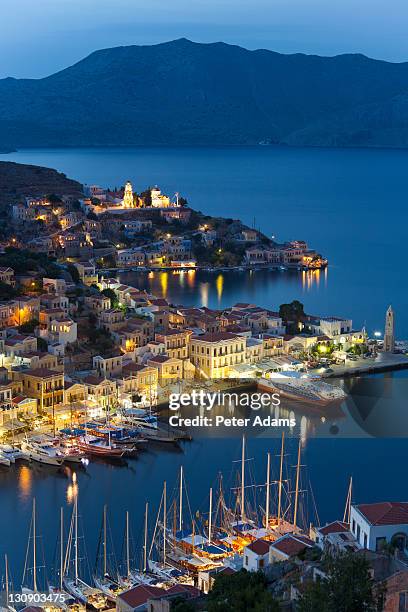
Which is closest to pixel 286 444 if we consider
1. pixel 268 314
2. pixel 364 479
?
pixel 364 479

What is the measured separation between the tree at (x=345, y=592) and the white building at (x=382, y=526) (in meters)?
0.98

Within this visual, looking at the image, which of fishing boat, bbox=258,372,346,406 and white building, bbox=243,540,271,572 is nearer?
white building, bbox=243,540,271,572

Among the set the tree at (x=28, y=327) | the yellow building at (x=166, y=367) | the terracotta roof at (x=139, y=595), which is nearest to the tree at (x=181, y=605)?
the terracotta roof at (x=139, y=595)

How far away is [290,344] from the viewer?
57.5ft

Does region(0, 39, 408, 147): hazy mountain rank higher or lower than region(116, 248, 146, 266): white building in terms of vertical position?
higher

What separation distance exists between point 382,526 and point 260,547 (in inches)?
56.9

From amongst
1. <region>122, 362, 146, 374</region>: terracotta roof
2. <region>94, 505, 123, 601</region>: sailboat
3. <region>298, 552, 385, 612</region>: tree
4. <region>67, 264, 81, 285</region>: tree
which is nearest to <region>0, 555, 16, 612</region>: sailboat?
<region>94, 505, 123, 601</region>: sailboat

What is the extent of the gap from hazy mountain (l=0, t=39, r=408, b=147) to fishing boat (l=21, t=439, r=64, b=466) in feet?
304

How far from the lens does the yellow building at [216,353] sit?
16094 millimetres

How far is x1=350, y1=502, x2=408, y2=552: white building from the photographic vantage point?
278 inches

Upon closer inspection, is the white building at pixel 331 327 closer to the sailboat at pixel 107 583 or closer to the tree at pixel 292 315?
the tree at pixel 292 315

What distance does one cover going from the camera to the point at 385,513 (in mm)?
7234

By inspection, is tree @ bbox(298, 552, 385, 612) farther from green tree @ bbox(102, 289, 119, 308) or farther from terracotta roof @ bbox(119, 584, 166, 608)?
green tree @ bbox(102, 289, 119, 308)

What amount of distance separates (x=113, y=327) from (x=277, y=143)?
108098 mm
